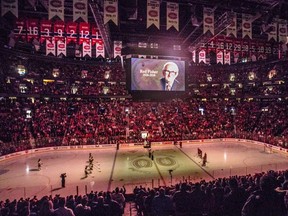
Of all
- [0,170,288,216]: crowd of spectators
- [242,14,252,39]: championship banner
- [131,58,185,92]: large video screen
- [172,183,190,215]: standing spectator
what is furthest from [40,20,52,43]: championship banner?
[172,183,190,215]: standing spectator

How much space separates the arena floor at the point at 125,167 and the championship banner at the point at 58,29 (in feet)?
39.4

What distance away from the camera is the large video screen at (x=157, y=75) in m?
20.9

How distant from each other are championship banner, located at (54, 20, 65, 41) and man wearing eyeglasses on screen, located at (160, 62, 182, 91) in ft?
31.8

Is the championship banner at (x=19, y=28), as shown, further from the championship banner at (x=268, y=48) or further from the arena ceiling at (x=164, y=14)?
the championship banner at (x=268, y=48)

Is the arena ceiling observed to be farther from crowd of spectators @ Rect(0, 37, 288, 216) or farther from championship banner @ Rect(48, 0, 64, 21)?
crowd of spectators @ Rect(0, 37, 288, 216)

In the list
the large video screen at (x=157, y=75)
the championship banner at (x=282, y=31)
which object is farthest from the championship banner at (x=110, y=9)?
the championship banner at (x=282, y=31)

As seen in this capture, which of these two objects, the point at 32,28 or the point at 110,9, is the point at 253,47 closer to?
the point at 110,9

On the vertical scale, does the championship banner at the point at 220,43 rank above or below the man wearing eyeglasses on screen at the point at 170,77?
above

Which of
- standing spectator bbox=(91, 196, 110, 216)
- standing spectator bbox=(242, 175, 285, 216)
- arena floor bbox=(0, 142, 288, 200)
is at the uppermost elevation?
standing spectator bbox=(242, 175, 285, 216)

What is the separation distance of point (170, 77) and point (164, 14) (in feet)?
19.7

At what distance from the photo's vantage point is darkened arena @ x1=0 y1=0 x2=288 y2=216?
842cm

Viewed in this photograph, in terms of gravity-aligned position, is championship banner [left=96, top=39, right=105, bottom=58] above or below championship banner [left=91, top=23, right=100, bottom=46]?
below

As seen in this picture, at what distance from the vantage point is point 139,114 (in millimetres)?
39531

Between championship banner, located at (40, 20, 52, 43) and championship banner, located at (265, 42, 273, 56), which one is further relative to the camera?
championship banner, located at (265, 42, 273, 56)
